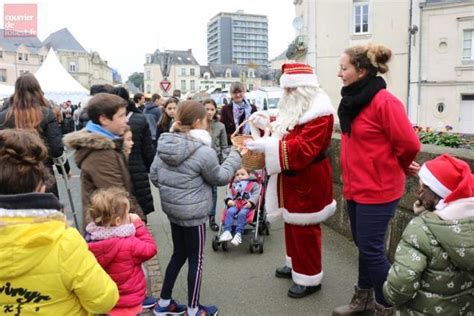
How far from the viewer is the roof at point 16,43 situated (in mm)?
65562

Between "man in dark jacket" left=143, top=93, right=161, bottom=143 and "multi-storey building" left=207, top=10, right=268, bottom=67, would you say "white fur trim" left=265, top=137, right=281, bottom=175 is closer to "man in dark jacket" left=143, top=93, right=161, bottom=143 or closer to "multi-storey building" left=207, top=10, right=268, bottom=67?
"man in dark jacket" left=143, top=93, right=161, bottom=143

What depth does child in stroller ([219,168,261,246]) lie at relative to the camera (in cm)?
514

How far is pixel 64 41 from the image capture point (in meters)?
80.0

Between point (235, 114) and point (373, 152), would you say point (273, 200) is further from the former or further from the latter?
point (235, 114)

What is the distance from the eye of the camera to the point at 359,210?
10.6 feet

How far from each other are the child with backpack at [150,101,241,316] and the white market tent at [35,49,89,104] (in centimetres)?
2124

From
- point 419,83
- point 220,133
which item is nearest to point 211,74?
point 419,83

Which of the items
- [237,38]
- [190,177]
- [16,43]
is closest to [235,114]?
[190,177]

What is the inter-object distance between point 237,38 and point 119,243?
158855 millimetres

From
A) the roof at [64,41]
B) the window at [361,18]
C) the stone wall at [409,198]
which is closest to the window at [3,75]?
the roof at [64,41]

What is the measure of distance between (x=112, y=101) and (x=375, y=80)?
1917 mm

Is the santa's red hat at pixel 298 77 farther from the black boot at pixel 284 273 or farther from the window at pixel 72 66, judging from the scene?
the window at pixel 72 66

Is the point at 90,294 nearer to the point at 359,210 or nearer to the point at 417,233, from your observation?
the point at 417,233

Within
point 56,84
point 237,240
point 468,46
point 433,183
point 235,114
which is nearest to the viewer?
point 433,183
